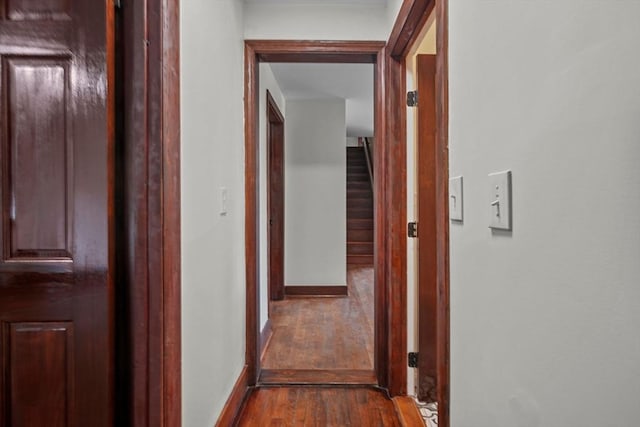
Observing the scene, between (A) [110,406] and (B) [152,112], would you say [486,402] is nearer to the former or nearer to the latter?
(A) [110,406]

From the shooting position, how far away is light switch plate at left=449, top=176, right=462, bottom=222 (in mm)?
1102

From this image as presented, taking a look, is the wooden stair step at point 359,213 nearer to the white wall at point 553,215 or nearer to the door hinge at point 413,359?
the door hinge at point 413,359

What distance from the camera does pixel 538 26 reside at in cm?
71

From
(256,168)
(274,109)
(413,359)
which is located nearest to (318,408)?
(413,359)

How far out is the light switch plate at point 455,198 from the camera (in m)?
1.10

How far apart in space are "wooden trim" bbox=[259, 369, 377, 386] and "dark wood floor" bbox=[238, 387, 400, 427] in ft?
0.20

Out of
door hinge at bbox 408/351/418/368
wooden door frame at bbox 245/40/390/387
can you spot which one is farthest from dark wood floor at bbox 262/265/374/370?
door hinge at bbox 408/351/418/368

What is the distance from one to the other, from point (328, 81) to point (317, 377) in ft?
9.38

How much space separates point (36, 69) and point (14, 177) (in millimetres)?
304

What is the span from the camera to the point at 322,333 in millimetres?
3488

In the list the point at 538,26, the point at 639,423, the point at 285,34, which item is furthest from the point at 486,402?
the point at 285,34

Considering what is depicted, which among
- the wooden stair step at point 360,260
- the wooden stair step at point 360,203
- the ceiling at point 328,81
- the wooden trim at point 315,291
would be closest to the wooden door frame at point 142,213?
the ceiling at point 328,81

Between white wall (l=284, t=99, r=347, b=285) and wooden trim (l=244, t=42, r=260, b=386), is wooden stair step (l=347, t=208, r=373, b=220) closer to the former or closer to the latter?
white wall (l=284, t=99, r=347, b=285)

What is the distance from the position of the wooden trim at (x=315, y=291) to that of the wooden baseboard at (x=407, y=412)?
2.61m
